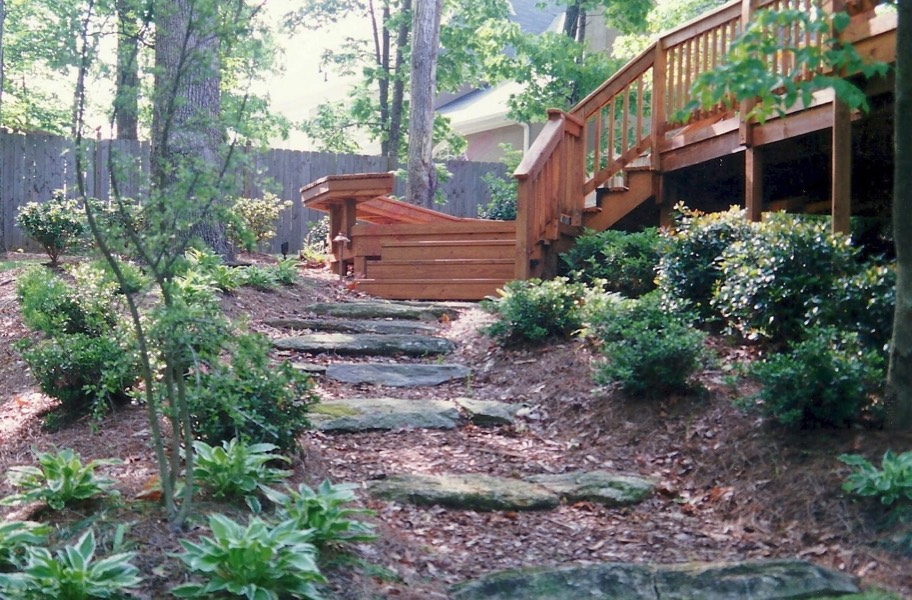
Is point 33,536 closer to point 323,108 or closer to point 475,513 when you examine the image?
point 475,513

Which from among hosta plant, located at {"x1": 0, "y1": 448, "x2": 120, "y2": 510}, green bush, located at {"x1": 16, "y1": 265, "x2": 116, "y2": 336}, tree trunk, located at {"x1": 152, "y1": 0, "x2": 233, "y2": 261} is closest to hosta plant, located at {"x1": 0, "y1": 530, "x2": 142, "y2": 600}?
hosta plant, located at {"x1": 0, "y1": 448, "x2": 120, "y2": 510}

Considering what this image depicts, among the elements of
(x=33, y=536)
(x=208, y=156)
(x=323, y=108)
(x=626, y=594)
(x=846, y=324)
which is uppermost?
(x=323, y=108)

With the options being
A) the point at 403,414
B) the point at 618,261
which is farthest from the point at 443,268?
the point at 403,414

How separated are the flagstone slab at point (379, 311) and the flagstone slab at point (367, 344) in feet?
2.61

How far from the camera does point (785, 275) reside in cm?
560

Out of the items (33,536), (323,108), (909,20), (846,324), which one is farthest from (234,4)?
(323,108)

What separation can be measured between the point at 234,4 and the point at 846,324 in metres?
3.76

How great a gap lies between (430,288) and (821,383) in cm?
523

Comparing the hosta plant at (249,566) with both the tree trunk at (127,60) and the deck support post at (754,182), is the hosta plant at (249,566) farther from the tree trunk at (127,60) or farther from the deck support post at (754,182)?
the deck support post at (754,182)

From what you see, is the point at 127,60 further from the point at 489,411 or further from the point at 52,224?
the point at 52,224

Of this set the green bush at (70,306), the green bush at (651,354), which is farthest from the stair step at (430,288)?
the green bush at (70,306)

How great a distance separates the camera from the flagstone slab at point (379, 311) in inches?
321

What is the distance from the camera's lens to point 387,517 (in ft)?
13.7

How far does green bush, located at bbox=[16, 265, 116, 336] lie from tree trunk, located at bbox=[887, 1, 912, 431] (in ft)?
14.0
